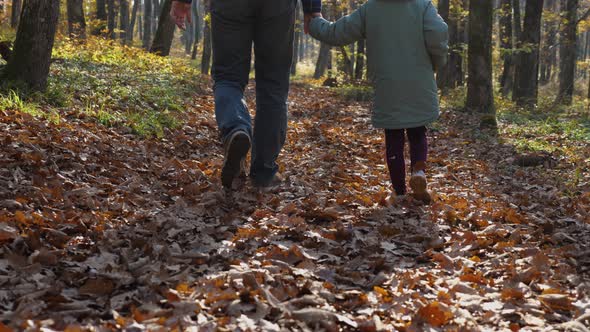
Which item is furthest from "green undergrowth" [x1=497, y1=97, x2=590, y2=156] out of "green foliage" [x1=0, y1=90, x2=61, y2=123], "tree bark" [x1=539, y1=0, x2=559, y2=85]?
"tree bark" [x1=539, y1=0, x2=559, y2=85]

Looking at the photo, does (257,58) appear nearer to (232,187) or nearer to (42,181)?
(232,187)

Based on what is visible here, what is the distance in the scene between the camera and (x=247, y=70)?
4.08m

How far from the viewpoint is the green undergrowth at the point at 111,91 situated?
6145 millimetres

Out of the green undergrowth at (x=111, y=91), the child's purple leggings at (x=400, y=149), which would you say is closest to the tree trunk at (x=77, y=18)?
the green undergrowth at (x=111, y=91)

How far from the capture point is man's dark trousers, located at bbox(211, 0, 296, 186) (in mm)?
3848

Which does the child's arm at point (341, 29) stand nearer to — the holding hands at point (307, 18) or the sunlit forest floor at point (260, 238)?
the holding hands at point (307, 18)

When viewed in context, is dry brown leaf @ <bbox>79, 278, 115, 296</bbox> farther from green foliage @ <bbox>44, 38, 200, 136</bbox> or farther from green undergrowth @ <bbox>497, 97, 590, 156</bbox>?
green undergrowth @ <bbox>497, 97, 590, 156</bbox>

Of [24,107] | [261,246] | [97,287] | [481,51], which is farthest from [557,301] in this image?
[481,51]

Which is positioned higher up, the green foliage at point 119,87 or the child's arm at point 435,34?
the child's arm at point 435,34

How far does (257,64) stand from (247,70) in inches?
4.6

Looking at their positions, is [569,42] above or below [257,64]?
above

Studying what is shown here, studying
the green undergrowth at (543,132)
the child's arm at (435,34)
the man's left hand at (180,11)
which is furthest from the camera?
the green undergrowth at (543,132)

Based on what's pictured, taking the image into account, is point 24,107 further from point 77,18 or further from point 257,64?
point 77,18

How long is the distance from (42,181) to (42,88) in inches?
125
